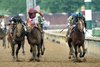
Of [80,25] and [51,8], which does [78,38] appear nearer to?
[80,25]

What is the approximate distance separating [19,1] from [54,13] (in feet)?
21.2

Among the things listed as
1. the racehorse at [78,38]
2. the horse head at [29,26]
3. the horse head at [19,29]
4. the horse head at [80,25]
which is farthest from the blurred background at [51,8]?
the horse head at [80,25]

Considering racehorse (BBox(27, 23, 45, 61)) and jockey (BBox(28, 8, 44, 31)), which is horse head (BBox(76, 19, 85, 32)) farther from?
jockey (BBox(28, 8, 44, 31))

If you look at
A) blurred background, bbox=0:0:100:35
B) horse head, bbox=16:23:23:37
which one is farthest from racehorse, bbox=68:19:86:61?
blurred background, bbox=0:0:100:35

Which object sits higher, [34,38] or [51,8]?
[34,38]

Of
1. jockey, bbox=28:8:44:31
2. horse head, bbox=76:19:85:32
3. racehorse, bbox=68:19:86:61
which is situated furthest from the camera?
jockey, bbox=28:8:44:31

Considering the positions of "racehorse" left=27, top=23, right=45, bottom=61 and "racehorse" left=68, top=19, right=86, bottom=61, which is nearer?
"racehorse" left=68, top=19, right=86, bottom=61

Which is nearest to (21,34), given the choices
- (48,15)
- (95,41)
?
(95,41)

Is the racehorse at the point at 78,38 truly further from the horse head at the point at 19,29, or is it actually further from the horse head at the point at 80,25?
the horse head at the point at 19,29

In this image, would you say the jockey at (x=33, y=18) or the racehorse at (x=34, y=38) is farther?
the jockey at (x=33, y=18)

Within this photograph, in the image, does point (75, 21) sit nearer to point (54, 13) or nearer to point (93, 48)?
point (93, 48)

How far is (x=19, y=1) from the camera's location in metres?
83.3

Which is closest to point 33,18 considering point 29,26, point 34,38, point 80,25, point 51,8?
point 29,26

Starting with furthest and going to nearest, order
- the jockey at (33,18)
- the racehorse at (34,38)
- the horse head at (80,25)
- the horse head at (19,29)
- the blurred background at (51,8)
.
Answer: the blurred background at (51,8) < the jockey at (33,18) < the racehorse at (34,38) < the horse head at (19,29) < the horse head at (80,25)
